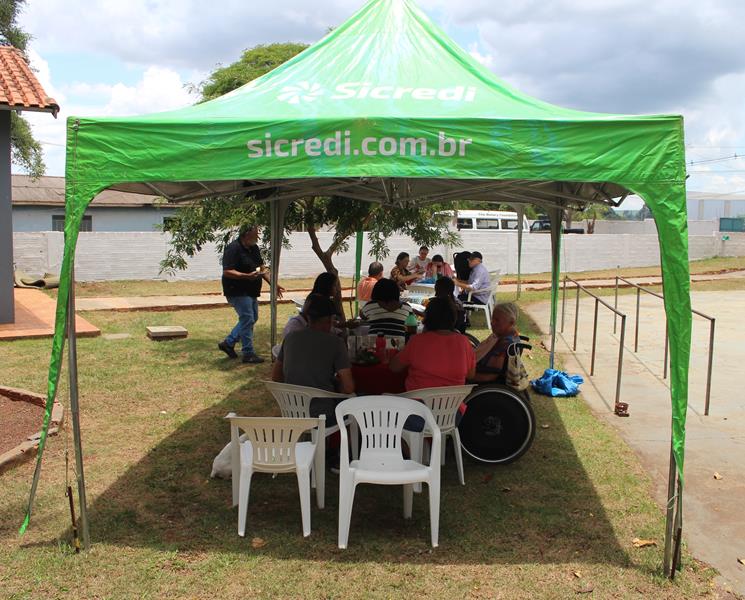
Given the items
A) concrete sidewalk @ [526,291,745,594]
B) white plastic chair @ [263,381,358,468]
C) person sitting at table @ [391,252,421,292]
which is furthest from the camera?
person sitting at table @ [391,252,421,292]

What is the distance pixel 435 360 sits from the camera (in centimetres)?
523

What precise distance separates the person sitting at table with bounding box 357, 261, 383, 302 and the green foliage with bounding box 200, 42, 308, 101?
10.7 feet

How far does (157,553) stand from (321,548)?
2.99 ft

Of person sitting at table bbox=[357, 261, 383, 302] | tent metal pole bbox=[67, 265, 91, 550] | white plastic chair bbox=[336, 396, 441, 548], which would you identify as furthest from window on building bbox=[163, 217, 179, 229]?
white plastic chair bbox=[336, 396, 441, 548]

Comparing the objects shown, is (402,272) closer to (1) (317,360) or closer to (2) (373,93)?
(1) (317,360)

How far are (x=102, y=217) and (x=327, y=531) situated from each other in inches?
1233

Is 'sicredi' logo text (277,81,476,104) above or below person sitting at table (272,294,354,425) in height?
above

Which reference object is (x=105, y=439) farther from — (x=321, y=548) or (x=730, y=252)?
(x=730, y=252)

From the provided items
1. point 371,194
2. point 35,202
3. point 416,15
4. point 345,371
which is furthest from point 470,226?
point 345,371

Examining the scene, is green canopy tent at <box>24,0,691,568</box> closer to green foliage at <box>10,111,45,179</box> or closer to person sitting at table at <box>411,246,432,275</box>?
person sitting at table at <box>411,246,432,275</box>

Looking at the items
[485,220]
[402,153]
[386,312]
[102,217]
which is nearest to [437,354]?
[402,153]

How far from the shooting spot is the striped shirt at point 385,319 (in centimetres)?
755

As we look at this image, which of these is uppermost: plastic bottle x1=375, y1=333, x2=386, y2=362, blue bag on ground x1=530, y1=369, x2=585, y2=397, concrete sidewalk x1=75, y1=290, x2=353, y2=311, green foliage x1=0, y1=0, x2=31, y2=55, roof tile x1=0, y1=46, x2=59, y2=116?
green foliage x1=0, y1=0, x2=31, y2=55

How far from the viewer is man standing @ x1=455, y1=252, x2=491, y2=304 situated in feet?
39.7
